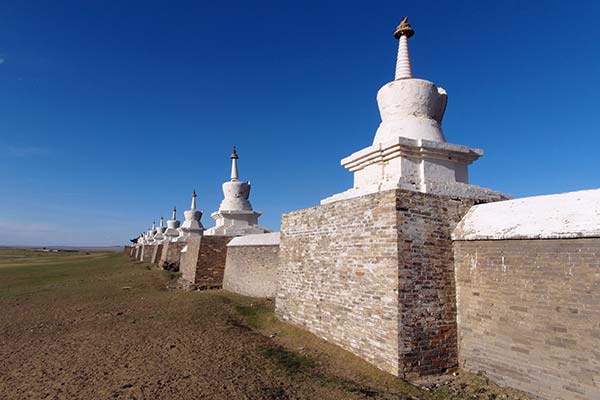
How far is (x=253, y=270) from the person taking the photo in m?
13.0

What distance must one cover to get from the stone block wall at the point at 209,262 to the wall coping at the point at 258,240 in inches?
27.4

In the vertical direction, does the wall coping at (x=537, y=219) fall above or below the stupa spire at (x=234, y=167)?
below

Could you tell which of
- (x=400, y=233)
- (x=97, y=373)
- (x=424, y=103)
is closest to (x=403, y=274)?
(x=400, y=233)

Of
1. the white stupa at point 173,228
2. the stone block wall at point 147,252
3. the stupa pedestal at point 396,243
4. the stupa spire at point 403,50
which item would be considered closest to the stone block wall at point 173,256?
the white stupa at point 173,228

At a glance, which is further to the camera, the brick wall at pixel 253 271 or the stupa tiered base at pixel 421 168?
the brick wall at pixel 253 271

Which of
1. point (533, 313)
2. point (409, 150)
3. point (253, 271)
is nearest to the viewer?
point (533, 313)

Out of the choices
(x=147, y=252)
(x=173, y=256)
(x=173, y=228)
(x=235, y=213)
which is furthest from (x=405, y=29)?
(x=147, y=252)

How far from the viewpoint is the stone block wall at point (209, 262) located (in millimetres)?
15461

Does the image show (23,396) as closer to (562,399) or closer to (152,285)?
(562,399)

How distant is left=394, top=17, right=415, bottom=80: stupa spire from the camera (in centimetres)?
778

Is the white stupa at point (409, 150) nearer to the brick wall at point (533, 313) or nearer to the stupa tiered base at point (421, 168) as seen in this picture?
the stupa tiered base at point (421, 168)

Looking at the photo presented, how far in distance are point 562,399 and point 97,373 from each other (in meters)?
6.40

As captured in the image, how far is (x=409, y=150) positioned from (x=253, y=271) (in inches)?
309

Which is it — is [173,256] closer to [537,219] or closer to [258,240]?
[258,240]
